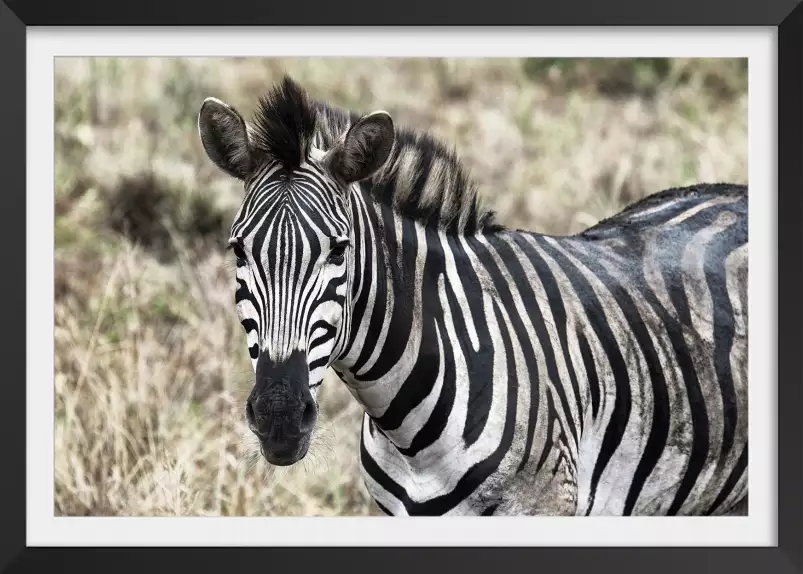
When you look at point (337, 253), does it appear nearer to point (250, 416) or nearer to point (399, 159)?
point (399, 159)

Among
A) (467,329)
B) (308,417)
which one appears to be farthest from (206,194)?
(308,417)

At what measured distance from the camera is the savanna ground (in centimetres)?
484

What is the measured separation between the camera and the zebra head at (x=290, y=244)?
12.7 ft

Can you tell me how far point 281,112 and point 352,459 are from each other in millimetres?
2014

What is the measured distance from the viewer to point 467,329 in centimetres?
440

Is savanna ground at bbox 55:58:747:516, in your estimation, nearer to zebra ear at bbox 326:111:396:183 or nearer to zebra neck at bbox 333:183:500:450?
zebra neck at bbox 333:183:500:450

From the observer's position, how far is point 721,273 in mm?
4969

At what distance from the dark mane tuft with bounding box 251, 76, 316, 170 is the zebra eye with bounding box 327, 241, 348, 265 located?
1.29ft

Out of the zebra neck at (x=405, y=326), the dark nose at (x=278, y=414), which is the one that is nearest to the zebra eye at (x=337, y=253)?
the zebra neck at (x=405, y=326)

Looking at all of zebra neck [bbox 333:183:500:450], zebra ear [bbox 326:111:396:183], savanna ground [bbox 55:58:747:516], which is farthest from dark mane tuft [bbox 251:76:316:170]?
savanna ground [bbox 55:58:747:516]
